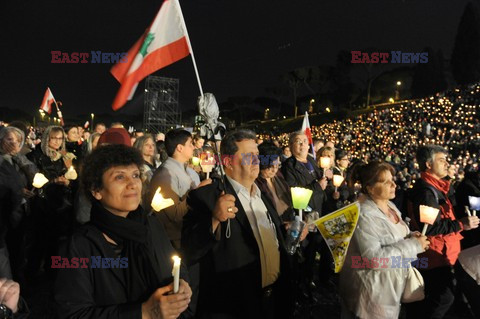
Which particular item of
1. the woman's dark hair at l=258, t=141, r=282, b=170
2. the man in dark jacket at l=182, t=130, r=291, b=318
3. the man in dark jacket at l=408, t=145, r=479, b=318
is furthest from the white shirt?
the man in dark jacket at l=408, t=145, r=479, b=318

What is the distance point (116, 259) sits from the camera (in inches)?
71.9

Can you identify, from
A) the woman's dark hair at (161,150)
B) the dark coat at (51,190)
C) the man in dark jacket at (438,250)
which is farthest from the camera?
the woman's dark hair at (161,150)

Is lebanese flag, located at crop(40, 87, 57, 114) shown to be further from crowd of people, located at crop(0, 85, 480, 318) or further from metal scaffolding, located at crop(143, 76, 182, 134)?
metal scaffolding, located at crop(143, 76, 182, 134)

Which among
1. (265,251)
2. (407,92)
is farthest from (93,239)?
(407,92)

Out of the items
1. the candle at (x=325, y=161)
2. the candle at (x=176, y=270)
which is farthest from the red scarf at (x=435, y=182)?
the candle at (x=176, y=270)

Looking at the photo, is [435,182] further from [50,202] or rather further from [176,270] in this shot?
[50,202]

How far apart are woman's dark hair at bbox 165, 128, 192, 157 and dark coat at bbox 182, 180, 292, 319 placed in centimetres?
144

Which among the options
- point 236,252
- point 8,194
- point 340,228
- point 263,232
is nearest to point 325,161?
point 340,228

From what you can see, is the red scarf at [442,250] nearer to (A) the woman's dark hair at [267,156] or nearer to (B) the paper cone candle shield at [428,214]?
(B) the paper cone candle shield at [428,214]

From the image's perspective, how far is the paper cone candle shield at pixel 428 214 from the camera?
350 cm

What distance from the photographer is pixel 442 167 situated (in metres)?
4.02

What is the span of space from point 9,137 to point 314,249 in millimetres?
4300

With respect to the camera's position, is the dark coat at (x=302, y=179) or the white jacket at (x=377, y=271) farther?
the dark coat at (x=302, y=179)

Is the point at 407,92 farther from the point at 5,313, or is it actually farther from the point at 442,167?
the point at 5,313
